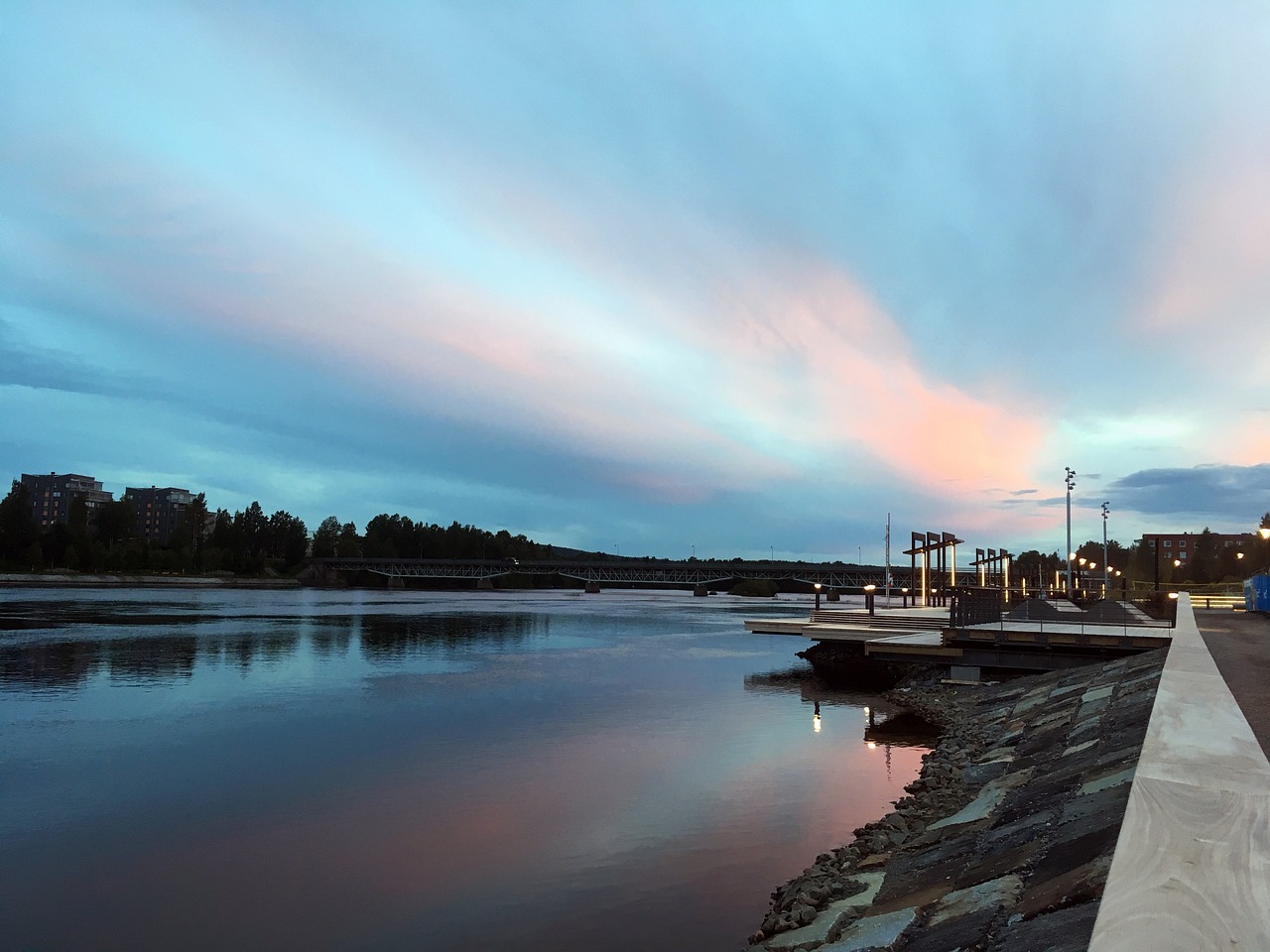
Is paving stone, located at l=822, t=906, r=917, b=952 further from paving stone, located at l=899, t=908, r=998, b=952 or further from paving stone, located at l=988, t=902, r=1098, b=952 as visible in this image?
paving stone, located at l=988, t=902, r=1098, b=952

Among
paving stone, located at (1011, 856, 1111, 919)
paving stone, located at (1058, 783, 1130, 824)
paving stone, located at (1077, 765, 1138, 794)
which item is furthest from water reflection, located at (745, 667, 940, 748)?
paving stone, located at (1011, 856, 1111, 919)

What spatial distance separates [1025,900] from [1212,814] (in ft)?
6.84

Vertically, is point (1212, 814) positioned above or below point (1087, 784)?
above

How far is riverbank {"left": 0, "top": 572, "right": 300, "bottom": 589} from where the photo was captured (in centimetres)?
A: 13650

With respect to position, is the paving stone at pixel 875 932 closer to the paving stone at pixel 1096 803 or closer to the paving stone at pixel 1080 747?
the paving stone at pixel 1096 803

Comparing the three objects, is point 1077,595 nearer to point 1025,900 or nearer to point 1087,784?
point 1087,784

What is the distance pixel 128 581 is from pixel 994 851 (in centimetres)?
16823

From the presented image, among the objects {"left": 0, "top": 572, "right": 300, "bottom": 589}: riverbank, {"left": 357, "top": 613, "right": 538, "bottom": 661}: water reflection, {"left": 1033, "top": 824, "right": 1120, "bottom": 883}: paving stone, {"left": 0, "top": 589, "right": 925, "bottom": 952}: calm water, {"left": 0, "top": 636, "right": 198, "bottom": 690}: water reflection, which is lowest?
{"left": 0, "top": 572, "right": 300, "bottom": 589}: riverbank

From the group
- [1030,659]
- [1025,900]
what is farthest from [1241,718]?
[1030,659]

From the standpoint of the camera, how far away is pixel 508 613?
9644cm

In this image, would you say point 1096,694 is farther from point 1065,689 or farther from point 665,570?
point 665,570

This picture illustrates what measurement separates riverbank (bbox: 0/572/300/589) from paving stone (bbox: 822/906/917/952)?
156 metres

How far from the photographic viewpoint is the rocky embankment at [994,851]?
7.90 metres

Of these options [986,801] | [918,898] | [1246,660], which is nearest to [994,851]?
[918,898]
